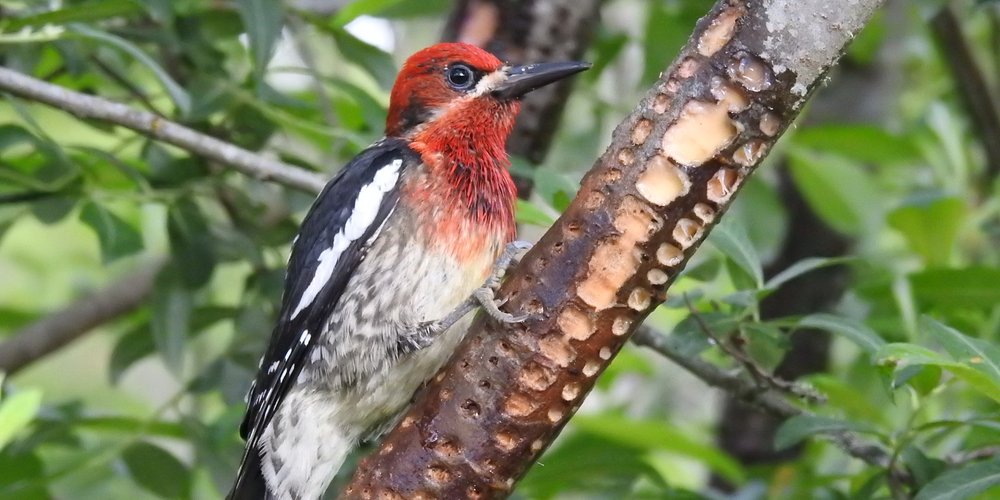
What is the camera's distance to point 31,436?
269 centimetres

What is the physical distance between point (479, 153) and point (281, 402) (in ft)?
2.31

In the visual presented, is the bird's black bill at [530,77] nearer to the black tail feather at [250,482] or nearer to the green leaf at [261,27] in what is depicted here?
the green leaf at [261,27]

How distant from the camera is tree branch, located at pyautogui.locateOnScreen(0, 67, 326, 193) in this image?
229 cm

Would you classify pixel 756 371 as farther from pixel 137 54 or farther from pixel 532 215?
pixel 137 54

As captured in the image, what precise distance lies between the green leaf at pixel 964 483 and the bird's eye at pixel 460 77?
1408mm

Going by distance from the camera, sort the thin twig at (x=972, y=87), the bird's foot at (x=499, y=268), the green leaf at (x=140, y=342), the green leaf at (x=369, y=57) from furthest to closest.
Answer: the thin twig at (x=972, y=87) < the green leaf at (x=140, y=342) < the green leaf at (x=369, y=57) < the bird's foot at (x=499, y=268)

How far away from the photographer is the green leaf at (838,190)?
10.5 ft

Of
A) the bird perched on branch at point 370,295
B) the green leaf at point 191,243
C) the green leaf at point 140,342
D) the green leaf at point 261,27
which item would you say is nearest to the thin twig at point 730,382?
the bird perched on branch at point 370,295

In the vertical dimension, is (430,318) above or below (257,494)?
above

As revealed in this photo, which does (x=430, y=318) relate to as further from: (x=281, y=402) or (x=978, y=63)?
(x=978, y=63)

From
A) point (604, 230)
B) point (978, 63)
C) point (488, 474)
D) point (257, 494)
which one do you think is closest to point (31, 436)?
point (257, 494)

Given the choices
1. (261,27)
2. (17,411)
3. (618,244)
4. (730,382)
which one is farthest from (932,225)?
(17,411)

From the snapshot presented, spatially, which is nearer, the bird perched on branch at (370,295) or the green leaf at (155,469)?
the bird perched on branch at (370,295)

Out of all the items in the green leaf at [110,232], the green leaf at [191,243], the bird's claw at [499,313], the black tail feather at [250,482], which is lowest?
the black tail feather at [250,482]
